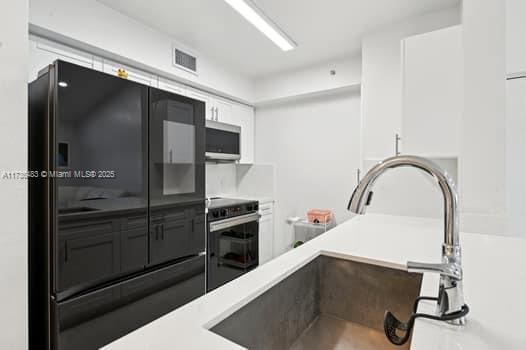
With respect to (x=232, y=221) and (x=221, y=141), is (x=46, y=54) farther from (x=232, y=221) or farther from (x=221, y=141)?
(x=232, y=221)

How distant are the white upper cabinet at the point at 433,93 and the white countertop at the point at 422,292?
2.69 ft

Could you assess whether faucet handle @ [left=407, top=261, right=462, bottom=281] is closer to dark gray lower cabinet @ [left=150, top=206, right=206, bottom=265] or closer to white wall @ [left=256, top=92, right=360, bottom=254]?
dark gray lower cabinet @ [left=150, top=206, right=206, bottom=265]

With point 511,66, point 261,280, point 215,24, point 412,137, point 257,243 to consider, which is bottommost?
point 257,243

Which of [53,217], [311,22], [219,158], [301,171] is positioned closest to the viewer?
[53,217]

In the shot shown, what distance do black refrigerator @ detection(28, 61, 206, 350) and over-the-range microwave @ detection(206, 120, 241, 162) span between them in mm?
1057

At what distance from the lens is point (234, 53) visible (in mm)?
2980

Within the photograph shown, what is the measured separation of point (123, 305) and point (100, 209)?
0.61m

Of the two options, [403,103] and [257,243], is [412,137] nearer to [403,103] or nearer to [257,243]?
[403,103]

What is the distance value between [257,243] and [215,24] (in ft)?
8.01

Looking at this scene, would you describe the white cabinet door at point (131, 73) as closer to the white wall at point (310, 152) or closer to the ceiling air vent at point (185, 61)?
the ceiling air vent at point (185, 61)

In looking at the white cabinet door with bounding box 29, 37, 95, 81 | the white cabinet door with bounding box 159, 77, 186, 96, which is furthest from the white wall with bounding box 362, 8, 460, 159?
the white cabinet door with bounding box 29, 37, 95, 81

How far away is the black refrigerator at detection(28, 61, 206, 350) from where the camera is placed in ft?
4.45

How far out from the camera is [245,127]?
12.6ft

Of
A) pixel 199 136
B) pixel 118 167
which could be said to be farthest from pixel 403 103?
pixel 118 167
